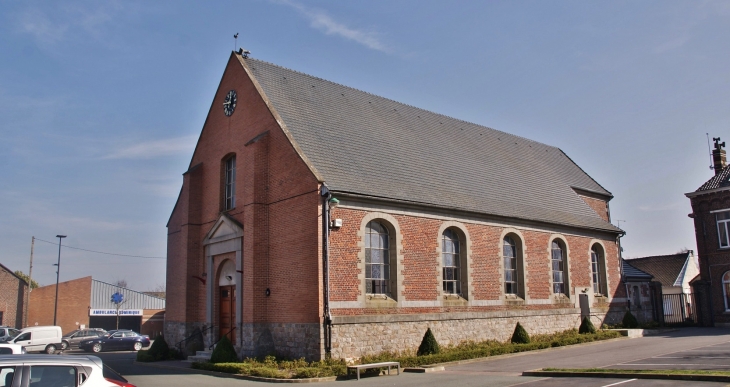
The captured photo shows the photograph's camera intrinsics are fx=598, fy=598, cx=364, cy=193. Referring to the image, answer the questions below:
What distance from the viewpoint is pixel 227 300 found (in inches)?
932

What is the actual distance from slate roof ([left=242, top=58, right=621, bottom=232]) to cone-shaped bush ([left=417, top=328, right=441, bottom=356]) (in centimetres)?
492

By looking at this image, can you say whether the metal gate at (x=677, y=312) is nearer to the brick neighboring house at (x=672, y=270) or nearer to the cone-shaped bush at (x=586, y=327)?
the brick neighboring house at (x=672, y=270)

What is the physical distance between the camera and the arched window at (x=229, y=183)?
2494 centimetres

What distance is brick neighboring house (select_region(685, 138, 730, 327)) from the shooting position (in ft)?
111

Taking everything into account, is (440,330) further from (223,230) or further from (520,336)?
(223,230)

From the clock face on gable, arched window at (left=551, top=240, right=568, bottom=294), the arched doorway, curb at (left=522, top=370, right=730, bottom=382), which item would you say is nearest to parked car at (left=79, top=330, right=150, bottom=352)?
the arched doorway

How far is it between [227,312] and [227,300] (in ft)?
1.55

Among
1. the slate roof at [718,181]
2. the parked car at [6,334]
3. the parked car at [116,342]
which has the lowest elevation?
the parked car at [116,342]

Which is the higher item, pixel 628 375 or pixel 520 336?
pixel 520 336

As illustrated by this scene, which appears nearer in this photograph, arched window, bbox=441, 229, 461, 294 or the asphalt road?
the asphalt road

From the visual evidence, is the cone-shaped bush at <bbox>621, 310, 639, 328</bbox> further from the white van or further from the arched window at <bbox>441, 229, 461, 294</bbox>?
the white van

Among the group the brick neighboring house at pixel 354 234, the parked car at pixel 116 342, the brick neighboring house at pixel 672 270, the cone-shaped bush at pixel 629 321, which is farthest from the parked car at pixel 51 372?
the brick neighboring house at pixel 672 270

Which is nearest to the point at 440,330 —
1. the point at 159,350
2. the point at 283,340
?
the point at 283,340

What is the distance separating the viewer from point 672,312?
130ft
